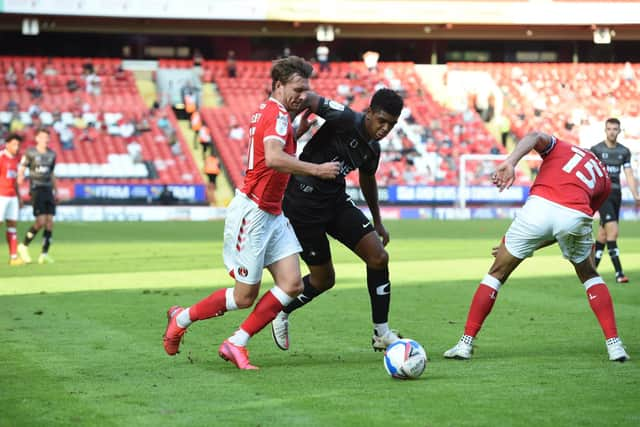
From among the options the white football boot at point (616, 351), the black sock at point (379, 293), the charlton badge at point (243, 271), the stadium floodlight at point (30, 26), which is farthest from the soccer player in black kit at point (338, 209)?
the stadium floodlight at point (30, 26)

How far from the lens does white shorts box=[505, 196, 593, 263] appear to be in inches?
336

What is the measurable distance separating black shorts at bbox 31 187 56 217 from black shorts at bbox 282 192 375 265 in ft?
39.6

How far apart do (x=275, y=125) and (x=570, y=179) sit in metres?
2.40

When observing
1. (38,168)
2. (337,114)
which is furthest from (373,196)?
(38,168)

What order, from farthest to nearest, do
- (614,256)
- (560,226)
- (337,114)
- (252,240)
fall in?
(614,256) → (337,114) → (560,226) → (252,240)

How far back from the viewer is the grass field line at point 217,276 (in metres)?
15.4

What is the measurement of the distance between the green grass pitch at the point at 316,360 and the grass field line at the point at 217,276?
0.05 meters

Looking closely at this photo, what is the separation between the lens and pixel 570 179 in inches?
341

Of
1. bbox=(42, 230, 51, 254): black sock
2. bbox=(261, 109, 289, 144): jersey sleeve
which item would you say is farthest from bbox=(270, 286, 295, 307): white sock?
bbox=(42, 230, 51, 254): black sock

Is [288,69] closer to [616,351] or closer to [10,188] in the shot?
[616,351]

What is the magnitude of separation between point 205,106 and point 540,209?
39.4 metres

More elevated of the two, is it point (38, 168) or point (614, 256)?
point (38, 168)

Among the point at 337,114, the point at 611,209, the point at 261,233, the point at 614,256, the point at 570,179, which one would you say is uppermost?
the point at 337,114

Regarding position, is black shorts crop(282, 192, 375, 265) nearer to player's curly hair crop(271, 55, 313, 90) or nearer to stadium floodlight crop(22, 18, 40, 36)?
player's curly hair crop(271, 55, 313, 90)
